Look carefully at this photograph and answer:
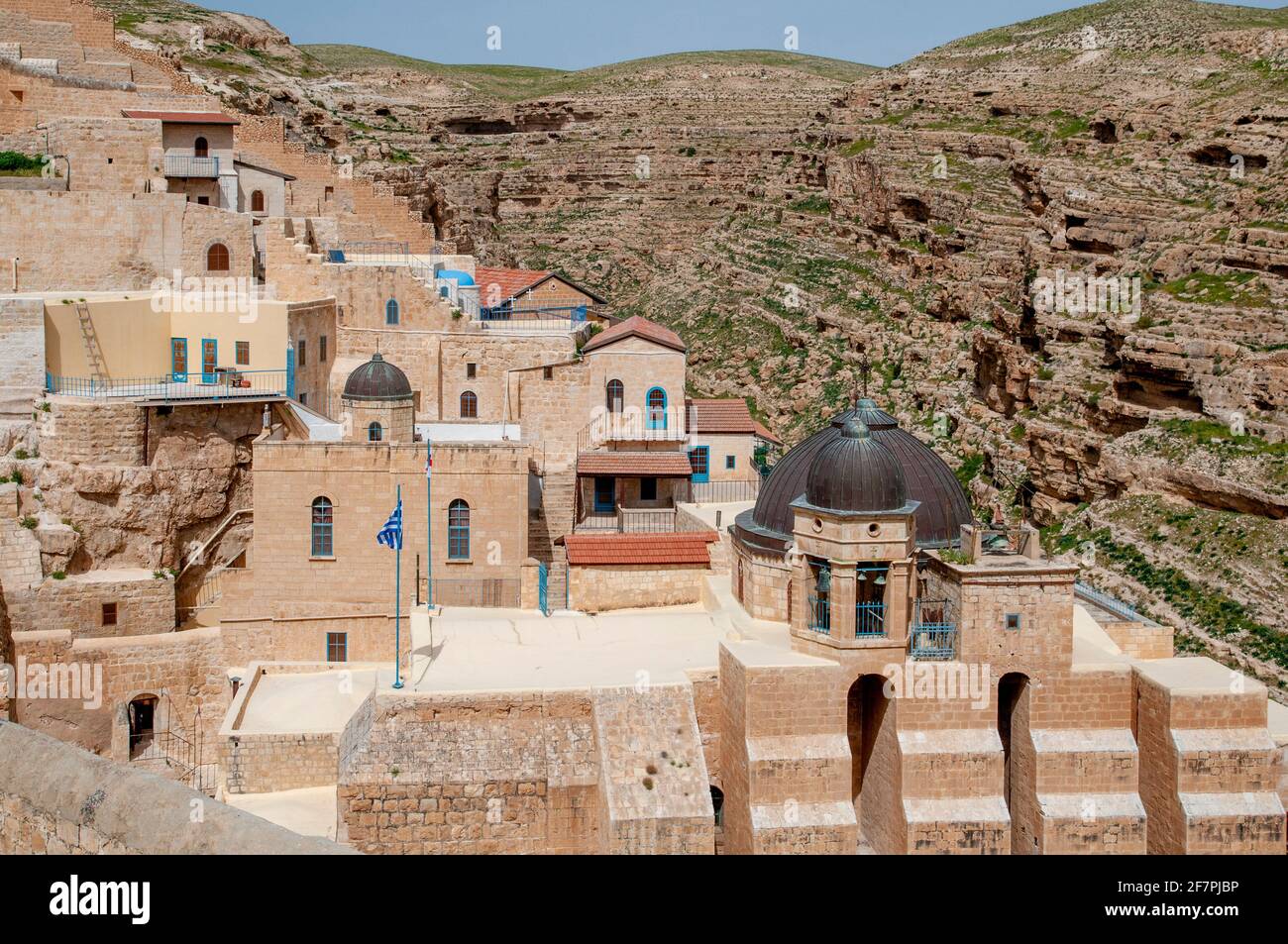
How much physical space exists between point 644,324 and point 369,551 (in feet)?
35.0

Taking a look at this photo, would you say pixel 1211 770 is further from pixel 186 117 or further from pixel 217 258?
pixel 186 117

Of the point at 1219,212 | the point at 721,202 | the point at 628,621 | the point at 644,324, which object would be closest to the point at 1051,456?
the point at 1219,212

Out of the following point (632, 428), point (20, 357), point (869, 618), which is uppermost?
point (20, 357)

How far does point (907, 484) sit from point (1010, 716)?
14.7 ft

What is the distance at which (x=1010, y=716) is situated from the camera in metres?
24.8

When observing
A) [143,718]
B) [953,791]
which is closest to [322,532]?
[143,718]

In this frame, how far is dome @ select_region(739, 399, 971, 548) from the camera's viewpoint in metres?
26.9

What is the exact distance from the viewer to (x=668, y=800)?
2256 centimetres

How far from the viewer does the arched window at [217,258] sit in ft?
143

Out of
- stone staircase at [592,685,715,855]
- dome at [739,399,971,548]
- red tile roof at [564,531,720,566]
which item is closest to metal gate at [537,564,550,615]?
red tile roof at [564,531,720,566]

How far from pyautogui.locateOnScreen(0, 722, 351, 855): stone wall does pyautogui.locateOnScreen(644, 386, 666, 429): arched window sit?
79.7 feet

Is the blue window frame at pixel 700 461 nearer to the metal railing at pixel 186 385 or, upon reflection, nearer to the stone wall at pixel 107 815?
the metal railing at pixel 186 385

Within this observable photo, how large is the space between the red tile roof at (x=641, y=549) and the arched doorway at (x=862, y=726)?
19.0ft

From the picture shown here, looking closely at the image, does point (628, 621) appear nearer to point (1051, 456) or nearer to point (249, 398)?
point (249, 398)
